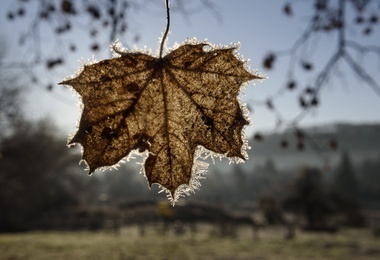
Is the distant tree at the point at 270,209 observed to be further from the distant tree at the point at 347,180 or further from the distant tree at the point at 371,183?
the distant tree at the point at 371,183

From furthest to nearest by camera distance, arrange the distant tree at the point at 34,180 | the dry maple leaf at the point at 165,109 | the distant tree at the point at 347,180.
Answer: the distant tree at the point at 347,180 < the distant tree at the point at 34,180 < the dry maple leaf at the point at 165,109

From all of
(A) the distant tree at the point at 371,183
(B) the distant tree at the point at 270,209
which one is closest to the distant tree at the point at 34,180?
(B) the distant tree at the point at 270,209

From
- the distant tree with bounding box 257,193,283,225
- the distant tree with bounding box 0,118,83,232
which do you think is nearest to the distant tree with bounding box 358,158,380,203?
the distant tree with bounding box 257,193,283,225

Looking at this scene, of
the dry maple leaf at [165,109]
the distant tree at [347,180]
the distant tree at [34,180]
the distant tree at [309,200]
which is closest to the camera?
the dry maple leaf at [165,109]

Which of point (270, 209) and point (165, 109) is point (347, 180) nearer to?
point (270, 209)

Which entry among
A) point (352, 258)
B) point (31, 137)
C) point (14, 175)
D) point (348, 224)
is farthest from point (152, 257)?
point (348, 224)

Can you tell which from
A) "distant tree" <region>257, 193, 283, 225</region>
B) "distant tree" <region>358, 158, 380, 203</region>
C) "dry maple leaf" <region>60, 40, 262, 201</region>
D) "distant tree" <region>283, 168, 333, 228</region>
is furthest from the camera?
"distant tree" <region>358, 158, 380, 203</region>

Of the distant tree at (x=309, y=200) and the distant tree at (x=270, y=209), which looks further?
the distant tree at (x=270, y=209)

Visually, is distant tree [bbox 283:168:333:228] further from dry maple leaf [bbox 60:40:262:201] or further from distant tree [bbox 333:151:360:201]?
distant tree [bbox 333:151:360:201]
